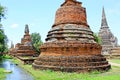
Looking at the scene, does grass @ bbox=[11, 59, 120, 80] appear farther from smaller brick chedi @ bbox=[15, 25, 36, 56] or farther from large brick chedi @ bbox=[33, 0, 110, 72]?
smaller brick chedi @ bbox=[15, 25, 36, 56]

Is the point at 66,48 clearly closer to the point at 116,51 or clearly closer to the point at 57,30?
the point at 57,30

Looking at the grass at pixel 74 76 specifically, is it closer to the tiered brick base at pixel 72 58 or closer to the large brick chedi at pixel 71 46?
the tiered brick base at pixel 72 58

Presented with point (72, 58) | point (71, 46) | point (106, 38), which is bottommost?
point (72, 58)

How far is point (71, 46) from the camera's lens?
14406mm

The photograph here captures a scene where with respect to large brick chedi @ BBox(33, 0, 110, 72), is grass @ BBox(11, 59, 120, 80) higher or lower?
lower

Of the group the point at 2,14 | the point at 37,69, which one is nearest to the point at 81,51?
the point at 37,69

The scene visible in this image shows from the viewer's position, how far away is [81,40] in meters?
14.9

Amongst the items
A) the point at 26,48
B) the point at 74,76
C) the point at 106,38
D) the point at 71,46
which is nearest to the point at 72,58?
the point at 71,46

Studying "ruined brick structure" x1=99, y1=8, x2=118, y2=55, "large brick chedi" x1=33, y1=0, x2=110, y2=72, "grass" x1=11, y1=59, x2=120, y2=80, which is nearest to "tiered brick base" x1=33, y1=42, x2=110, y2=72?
"large brick chedi" x1=33, y1=0, x2=110, y2=72

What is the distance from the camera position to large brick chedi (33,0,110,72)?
1402 cm

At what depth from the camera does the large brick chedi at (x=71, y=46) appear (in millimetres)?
14023

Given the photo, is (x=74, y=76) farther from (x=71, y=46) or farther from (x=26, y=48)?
(x=26, y=48)

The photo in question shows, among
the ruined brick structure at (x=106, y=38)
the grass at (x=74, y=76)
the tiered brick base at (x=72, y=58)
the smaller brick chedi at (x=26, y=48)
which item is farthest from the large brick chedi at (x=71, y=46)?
the ruined brick structure at (x=106, y=38)

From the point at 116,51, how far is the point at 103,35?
548 cm
